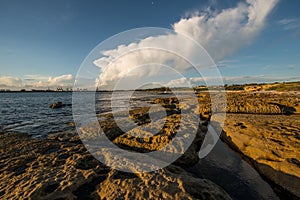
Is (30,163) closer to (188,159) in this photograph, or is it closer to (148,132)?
(148,132)

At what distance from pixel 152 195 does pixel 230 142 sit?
23.0 feet

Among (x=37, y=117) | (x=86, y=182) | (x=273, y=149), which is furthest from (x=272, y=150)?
(x=37, y=117)

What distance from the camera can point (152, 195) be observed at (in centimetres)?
416

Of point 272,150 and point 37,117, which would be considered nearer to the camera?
point 272,150

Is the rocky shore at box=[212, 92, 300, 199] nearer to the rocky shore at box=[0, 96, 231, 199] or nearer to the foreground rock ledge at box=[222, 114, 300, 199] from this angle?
the foreground rock ledge at box=[222, 114, 300, 199]

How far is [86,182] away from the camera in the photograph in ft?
15.9

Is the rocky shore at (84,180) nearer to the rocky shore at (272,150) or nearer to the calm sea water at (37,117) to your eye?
the rocky shore at (272,150)

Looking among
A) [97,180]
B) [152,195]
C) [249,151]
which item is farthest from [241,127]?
[97,180]

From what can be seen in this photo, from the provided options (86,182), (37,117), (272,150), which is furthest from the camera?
(37,117)

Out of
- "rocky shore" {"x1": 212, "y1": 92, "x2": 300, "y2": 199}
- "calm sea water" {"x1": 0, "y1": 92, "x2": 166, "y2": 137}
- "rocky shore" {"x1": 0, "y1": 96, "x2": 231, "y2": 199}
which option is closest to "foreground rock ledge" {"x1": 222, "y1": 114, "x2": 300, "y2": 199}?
"rocky shore" {"x1": 212, "y1": 92, "x2": 300, "y2": 199}

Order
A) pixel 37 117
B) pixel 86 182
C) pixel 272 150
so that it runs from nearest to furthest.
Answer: pixel 86 182, pixel 272 150, pixel 37 117

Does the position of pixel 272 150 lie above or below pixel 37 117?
above

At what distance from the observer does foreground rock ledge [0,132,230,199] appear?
13.9ft

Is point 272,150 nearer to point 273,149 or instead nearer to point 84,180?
point 273,149
